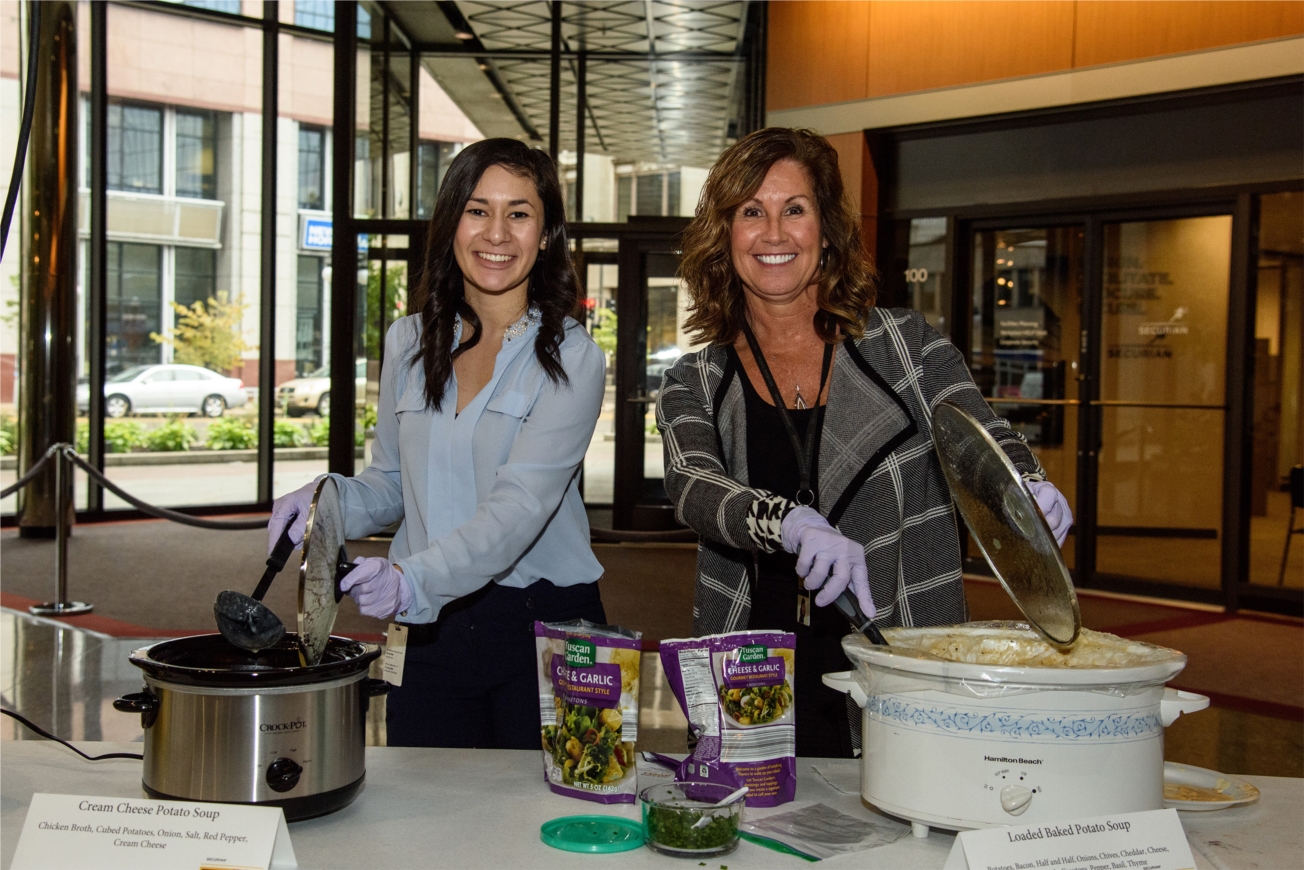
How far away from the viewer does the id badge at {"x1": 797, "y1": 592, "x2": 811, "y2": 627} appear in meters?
1.68

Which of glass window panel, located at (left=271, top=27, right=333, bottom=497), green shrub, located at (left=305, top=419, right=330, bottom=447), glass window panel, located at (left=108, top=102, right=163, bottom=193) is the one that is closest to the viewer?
glass window panel, located at (left=108, top=102, right=163, bottom=193)

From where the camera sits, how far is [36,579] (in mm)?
6645

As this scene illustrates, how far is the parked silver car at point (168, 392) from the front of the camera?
9438mm

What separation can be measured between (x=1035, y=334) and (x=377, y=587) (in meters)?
6.02

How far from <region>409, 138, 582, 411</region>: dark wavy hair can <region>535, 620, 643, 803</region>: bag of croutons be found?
1.68ft

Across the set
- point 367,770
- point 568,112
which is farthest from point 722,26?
point 367,770

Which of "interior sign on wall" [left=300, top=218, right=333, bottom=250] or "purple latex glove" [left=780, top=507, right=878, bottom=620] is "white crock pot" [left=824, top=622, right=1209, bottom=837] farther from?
"interior sign on wall" [left=300, top=218, right=333, bottom=250]

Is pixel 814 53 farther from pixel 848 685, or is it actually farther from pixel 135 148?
pixel 848 685

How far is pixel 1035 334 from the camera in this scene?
6758 millimetres

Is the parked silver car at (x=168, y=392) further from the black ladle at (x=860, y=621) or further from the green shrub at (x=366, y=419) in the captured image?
the black ladle at (x=860, y=621)

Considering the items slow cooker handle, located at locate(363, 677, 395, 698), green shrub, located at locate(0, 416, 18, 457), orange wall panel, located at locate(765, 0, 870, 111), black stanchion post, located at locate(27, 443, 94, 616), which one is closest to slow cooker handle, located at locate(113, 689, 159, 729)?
slow cooker handle, located at locate(363, 677, 395, 698)

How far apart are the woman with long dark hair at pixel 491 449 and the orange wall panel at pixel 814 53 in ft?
18.6

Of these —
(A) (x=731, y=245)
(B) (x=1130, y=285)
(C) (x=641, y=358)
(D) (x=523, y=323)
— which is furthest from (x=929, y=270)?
(D) (x=523, y=323)

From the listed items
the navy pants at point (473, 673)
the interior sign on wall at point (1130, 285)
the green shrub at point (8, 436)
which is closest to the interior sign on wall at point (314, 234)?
the green shrub at point (8, 436)
